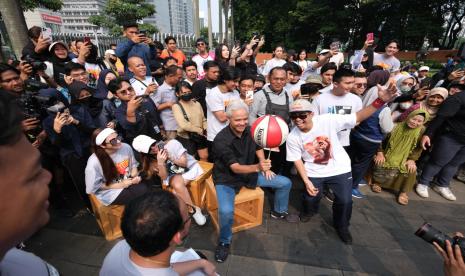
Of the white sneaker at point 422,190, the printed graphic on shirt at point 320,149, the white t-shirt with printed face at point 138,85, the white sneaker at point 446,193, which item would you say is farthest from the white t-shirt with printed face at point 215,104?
the white sneaker at point 446,193

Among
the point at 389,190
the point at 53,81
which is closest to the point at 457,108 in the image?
the point at 389,190

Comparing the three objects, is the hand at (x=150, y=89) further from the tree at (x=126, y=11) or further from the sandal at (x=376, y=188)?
the tree at (x=126, y=11)

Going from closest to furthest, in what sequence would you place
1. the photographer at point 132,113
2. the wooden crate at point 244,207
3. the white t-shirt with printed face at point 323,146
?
the white t-shirt with printed face at point 323,146
the wooden crate at point 244,207
the photographer at point 132,113

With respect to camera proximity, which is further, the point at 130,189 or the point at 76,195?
the point at 76,195

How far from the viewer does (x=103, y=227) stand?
11.1 feet

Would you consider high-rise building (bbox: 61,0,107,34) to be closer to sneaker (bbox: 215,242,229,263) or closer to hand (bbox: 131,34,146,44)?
hand (bbox: 131,34,146,44)

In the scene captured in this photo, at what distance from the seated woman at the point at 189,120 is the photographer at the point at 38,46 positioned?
301 centimetres

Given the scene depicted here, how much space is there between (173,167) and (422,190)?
4792 millimetres

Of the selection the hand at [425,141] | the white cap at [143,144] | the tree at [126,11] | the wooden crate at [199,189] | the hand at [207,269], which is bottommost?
the wooden crate at [199,189]

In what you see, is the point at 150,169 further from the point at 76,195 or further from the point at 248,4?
the point at 248,4

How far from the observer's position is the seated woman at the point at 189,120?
13.9 feet

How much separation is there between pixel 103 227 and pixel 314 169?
3193 mm

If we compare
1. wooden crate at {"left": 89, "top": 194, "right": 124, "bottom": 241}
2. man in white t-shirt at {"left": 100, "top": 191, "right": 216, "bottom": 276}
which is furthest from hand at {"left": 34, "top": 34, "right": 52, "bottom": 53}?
man in white t-shirt at {"left": 100, "top": 191, "right": 216, "bottom": 276}

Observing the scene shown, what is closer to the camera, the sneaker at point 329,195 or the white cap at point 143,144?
the white cap at point 143,144
